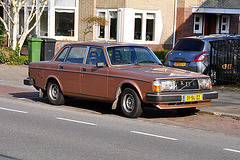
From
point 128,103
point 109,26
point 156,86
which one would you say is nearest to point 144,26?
point 109,26

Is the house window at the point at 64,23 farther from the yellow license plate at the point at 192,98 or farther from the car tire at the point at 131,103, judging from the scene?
the yellow license plate at the point at 192,98

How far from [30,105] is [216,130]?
5192 mm

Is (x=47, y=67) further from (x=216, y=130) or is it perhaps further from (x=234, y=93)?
(x=234, y=93)

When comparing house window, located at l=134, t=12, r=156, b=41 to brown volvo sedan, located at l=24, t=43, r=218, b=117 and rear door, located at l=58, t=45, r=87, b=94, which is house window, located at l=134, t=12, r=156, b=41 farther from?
rear door, located at l=58, t=45, r=87, b=94

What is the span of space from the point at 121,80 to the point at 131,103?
1.83ft

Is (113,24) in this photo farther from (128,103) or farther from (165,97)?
(165,97)

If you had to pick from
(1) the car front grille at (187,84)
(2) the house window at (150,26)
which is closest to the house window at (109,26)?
(2) the house window at (150,26)

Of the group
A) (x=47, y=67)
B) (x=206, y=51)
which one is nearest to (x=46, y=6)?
(x=206, y=51)

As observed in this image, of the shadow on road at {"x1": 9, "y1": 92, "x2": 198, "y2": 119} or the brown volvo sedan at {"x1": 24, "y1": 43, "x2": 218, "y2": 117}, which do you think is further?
the shadow on road at {"x1": 9, "y1": 92, "x2": 198, "y2": 119}

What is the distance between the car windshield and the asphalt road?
52.5 inches

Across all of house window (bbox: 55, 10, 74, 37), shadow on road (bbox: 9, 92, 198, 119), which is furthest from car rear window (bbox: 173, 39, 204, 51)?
house window (bbox: 55, 10, 74, 37)

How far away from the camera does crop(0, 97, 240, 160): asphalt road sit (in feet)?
21.5

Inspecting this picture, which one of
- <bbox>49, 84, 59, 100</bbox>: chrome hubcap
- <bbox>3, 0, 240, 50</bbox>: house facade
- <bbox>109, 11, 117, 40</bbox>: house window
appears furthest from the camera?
<bbox>109, 11, 117, 40</bbox>: house window

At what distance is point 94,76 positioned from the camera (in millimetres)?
10414
